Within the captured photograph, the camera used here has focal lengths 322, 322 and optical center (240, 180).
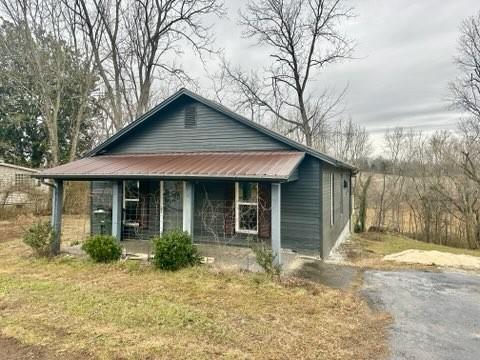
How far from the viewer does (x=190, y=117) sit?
11.2 meters

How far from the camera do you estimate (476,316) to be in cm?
527

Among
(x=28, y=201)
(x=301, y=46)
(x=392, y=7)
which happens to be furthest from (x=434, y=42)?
(x=28, y=201)

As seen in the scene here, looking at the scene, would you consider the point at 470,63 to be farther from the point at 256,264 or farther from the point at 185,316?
the point at 185,316

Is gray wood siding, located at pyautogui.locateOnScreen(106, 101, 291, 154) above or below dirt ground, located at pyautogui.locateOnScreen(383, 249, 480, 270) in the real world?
above

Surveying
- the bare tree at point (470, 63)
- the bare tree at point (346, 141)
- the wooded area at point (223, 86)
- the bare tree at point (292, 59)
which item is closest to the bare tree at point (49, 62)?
the wooded area at point (223, 86)

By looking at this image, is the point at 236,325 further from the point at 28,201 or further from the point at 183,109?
the point at 28,201

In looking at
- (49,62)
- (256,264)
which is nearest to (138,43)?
(49,62)

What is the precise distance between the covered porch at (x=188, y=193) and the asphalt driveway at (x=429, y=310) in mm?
2643

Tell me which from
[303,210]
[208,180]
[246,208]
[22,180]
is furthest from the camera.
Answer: [22,180]

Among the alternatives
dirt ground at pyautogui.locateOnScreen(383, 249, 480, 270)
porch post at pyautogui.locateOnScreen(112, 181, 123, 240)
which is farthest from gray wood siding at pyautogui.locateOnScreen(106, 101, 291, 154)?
dirt ground at pyautogui.locateOnScreen(383, 249, 480, 270)

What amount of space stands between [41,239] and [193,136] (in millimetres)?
5482

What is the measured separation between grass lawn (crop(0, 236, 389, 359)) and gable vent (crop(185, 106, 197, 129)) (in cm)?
550

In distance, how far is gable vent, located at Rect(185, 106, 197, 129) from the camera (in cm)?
1116

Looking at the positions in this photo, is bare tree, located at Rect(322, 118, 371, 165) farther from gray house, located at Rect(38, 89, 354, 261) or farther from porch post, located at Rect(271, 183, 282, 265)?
porch post, located at Rect(271, 183, 282, 265)
